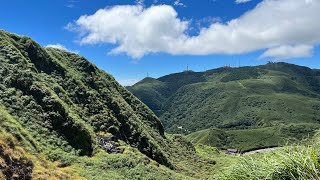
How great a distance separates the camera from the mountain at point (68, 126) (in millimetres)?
92312

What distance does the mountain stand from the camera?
92.3 m

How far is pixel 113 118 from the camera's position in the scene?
152 meters

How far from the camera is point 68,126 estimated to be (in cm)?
11975

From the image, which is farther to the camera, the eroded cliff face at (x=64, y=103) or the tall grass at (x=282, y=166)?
the eroded cliff face at (x=64, y=103)

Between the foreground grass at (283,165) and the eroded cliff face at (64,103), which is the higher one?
the eroded cliff face at (64,103)

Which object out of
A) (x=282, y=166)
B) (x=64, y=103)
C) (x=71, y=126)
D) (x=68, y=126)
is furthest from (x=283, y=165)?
(x=64, y=103)

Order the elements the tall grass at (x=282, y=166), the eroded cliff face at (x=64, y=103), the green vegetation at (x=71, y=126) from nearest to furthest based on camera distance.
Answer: the tall grass at (x=282, y=166) < the green vegetation at (x=71, y=126) < the eroded cliff face at (x=64, y=103)

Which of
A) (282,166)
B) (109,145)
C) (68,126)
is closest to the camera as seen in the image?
(282,166)

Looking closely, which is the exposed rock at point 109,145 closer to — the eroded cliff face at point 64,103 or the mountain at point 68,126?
the mountain at point 68,126

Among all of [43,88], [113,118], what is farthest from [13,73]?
[113,118]

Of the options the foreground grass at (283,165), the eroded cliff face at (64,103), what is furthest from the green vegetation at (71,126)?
the foreground grass at (283,165)

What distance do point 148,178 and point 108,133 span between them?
34662mm

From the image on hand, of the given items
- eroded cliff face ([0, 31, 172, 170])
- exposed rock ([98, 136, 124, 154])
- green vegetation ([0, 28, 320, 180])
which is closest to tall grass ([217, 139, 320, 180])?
green vegetation ([0, 28, 320, 180])

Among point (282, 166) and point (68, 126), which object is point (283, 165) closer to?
point (282, 166)
